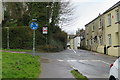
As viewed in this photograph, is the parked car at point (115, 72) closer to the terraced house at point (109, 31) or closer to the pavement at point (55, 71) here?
the pavement at point (55, 71)

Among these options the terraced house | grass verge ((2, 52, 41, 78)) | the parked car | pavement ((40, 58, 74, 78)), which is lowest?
pavement ((40, 58, 74, 78))

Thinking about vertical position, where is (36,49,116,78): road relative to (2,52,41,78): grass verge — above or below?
below

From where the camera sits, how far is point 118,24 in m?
23.2

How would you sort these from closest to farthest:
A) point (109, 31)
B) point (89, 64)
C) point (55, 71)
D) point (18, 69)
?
1. point (18, 69)
2. point (55, 71)
3. point (89, 64)
4. point (109, 31)

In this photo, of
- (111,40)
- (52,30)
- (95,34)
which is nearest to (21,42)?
(52,30)

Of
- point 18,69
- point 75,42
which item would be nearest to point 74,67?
point 18,69

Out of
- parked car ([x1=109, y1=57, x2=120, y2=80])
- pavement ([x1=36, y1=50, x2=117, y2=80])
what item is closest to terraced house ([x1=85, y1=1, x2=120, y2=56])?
pavement ([x1=36, y1=50, x2=117, y2=80])

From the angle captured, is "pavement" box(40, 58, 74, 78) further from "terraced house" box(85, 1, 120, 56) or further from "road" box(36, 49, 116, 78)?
"terraced house" box(85, 1, 120, 56)

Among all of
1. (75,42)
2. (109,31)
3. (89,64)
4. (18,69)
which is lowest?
(89,64)

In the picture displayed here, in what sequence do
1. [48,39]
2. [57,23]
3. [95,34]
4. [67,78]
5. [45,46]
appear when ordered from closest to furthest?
[67,78] → [45,46] → [48,39] → [57,23] → [95,34]

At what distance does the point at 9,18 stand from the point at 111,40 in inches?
624

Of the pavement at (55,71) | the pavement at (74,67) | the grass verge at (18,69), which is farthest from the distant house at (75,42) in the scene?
the grass verge at (18,69)

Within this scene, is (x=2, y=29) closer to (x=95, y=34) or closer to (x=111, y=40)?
(x=111, y=40)

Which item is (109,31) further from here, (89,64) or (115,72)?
(115,72)
